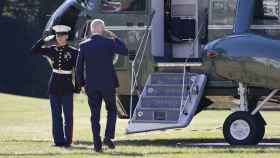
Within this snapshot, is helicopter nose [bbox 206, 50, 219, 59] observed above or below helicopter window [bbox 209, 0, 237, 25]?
below

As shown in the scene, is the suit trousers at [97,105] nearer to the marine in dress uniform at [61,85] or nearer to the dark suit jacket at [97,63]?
the dark suit jacket at [97,63]

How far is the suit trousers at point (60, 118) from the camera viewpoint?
1416 cm

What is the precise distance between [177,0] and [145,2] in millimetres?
670

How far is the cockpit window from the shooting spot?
15.8 metres

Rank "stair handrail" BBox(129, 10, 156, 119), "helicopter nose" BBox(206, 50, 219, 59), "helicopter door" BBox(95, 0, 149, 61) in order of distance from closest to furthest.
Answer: "helicopter nose" BBox(206, 50, 219, 59), "stair handrail" BBox(129, 10, 156, 119), "helicopter door" BBox(95, 0, 149, 61)

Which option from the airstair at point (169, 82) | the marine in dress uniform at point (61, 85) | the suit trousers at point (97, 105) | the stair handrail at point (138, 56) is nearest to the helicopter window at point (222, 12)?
the airstair at point (169, 82)

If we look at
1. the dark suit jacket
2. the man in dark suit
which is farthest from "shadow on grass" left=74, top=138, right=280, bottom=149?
the dark suit jacket

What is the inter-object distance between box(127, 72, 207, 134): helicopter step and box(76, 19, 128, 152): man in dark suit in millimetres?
1807

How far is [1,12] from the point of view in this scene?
3984 centimetres

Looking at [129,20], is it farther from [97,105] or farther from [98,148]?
[98,148]

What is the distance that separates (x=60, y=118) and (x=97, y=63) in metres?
1.84

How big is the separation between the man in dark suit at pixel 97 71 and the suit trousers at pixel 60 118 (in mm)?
1347

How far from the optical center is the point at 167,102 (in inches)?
581

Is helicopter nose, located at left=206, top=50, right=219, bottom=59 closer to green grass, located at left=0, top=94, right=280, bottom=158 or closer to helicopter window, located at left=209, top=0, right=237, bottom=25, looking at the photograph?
helicopter window, located at left=209, top=0, right=237, bottom=25
